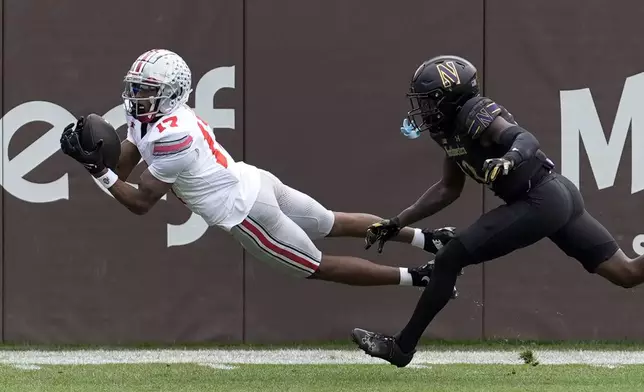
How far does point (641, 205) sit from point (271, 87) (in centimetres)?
222

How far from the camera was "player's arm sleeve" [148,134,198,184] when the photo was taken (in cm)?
544

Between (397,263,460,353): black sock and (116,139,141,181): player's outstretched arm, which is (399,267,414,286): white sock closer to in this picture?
(397,263,460,353): black sock

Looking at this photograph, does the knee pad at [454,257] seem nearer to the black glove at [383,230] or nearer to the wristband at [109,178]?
the black glove at [383,230]

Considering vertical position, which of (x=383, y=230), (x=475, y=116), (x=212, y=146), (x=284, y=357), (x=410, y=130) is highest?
(x=475, y=116)

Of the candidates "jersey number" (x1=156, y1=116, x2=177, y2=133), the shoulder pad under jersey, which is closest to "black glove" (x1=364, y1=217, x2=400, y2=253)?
the shoulder pad under jersey

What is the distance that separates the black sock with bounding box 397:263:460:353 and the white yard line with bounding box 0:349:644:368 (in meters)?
0.97

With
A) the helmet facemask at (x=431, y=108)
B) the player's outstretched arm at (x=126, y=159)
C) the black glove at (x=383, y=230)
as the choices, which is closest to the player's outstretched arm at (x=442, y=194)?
the black glove at (x=383, y=230)

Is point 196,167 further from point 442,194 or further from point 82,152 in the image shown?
point 442,194

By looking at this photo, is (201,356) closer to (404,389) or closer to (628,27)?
(404,389)

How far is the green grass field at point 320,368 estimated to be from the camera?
5199 mm

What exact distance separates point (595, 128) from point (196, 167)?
2517mm

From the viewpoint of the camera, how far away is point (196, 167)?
218 inches

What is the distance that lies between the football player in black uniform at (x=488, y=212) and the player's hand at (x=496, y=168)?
0.19 meters

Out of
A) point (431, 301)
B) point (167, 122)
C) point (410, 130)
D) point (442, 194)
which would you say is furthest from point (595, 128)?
point (167, 122)
